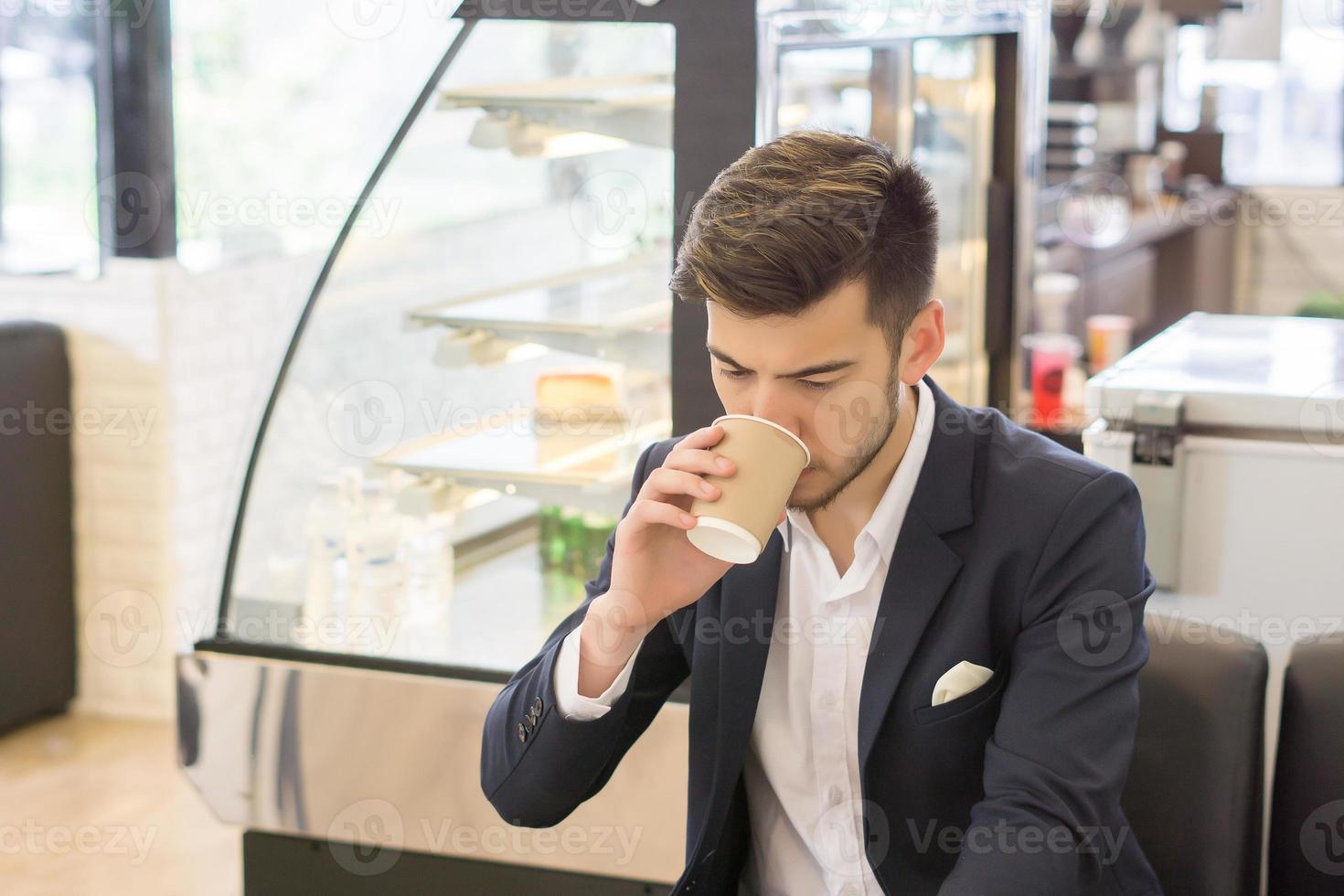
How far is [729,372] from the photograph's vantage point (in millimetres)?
1330

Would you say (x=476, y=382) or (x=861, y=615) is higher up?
(x=476, y=382)

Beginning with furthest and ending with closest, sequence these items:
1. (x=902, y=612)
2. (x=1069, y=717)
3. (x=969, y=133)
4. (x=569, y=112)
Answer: (x=969, y=133) < (x=569, y=112) < (x=902, y=612) < (x=1069, y=717)

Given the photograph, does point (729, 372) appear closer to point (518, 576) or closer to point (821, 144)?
point (821, 144)

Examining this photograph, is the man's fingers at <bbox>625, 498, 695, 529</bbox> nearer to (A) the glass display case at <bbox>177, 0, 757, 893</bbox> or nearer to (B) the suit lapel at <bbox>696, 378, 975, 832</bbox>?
(B) the suit lapel at <bbox>696, 378, 975, 832</bbox>

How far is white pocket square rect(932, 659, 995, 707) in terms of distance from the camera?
130cm

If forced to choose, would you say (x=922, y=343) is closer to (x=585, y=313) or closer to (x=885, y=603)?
(x=885, y=603)

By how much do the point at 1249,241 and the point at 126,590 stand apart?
695cm

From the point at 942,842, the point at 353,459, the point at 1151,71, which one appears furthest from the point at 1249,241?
the point at 942,842

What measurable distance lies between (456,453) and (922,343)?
3.46 feet

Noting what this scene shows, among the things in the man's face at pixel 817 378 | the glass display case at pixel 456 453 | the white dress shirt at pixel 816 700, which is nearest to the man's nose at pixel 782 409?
the man's face at pixel 817 378

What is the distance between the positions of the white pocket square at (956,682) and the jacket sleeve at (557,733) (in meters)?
0.30

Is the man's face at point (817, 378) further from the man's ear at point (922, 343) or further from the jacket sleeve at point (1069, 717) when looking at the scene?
the jacket sleeve at point (1069, 717)

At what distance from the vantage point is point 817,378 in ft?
4.25

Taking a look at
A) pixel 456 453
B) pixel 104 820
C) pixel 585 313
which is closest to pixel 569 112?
pixel 585 313
